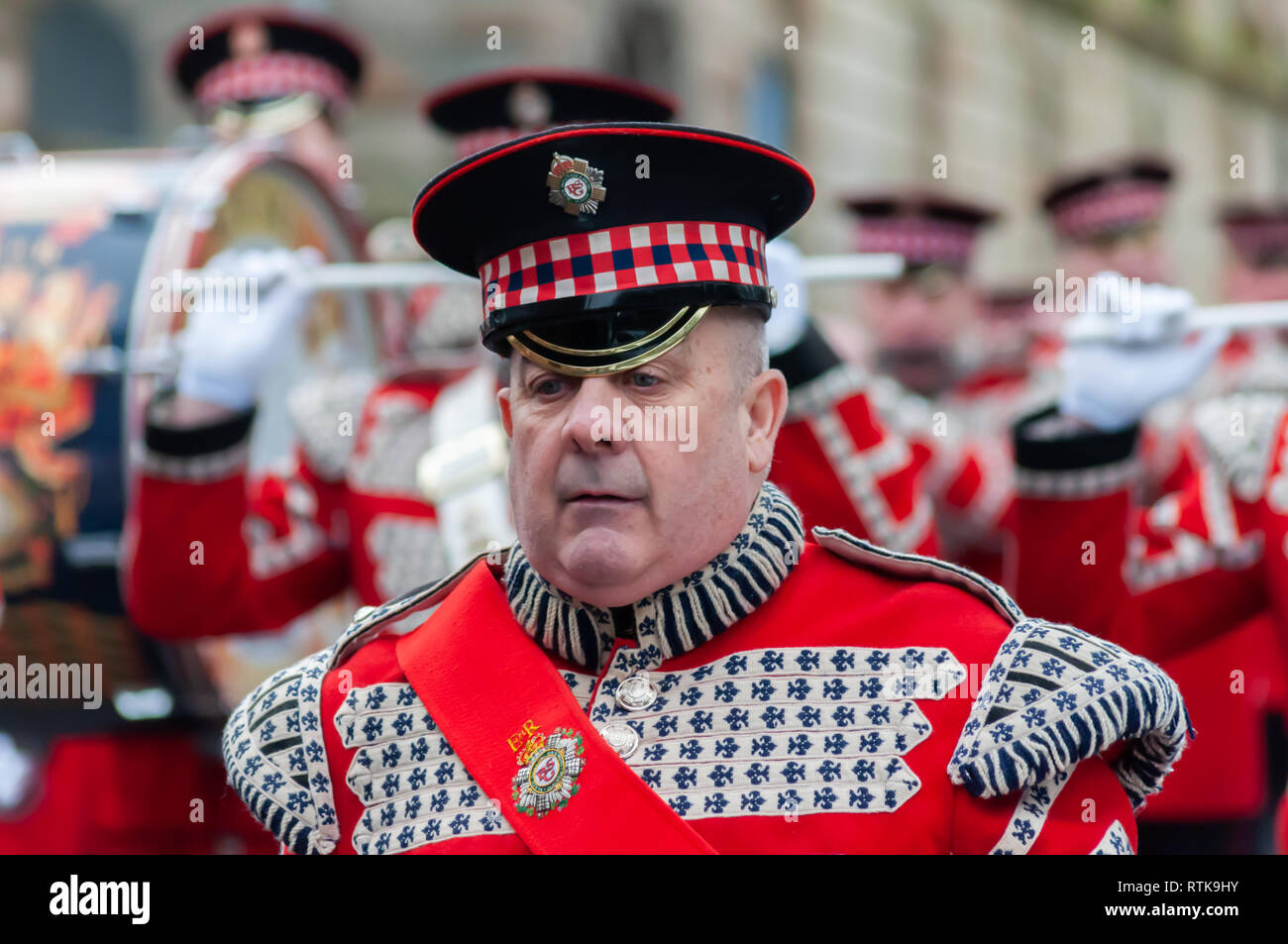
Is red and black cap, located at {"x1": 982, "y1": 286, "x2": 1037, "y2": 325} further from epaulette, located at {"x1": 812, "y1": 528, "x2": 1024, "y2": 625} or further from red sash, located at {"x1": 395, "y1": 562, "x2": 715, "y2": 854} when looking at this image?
red sash, located at {"x1": 395, "y1": 562, "x2": 715, "y2": 854}

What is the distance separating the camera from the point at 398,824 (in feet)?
7.36

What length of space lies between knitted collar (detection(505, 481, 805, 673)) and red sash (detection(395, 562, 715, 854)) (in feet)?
0.17

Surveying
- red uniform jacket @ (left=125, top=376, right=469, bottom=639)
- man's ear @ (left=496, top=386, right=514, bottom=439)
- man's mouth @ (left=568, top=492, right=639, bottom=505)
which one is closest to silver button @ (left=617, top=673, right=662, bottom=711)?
man's mouth @ (left=568, top=492, right=639, bottom=505)

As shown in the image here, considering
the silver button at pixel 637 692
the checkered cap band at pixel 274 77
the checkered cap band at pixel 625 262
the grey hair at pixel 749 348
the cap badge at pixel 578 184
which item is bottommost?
the silver button at pixel 637 692

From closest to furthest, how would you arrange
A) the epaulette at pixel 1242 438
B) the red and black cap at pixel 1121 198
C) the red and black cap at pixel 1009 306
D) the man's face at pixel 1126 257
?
the epaulette at pixel 1242 438 → the man's face at pixel 1126 257 → the red and black cap at pixel 1121 198 → the red and black cap at pixel 1009 306

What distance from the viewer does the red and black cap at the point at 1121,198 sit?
21.0 feet

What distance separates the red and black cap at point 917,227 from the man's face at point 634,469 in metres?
4.65

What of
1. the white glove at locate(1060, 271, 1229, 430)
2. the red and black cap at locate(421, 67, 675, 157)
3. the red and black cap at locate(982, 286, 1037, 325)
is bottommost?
the red and black cap at locate(982, 286, 1037, 325)

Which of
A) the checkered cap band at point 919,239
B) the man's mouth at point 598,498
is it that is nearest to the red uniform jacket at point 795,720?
the man's mouth at point 598,498

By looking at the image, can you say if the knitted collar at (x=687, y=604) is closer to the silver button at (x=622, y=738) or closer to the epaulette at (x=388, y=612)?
the silver button at (x=622, y=738)

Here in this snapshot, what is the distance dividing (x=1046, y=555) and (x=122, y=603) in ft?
8.16

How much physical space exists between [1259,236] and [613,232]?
5242 mm

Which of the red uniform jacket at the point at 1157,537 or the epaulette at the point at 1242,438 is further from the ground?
the epaulette at the point at 1242,438

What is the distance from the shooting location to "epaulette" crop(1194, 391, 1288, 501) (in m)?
3.45
